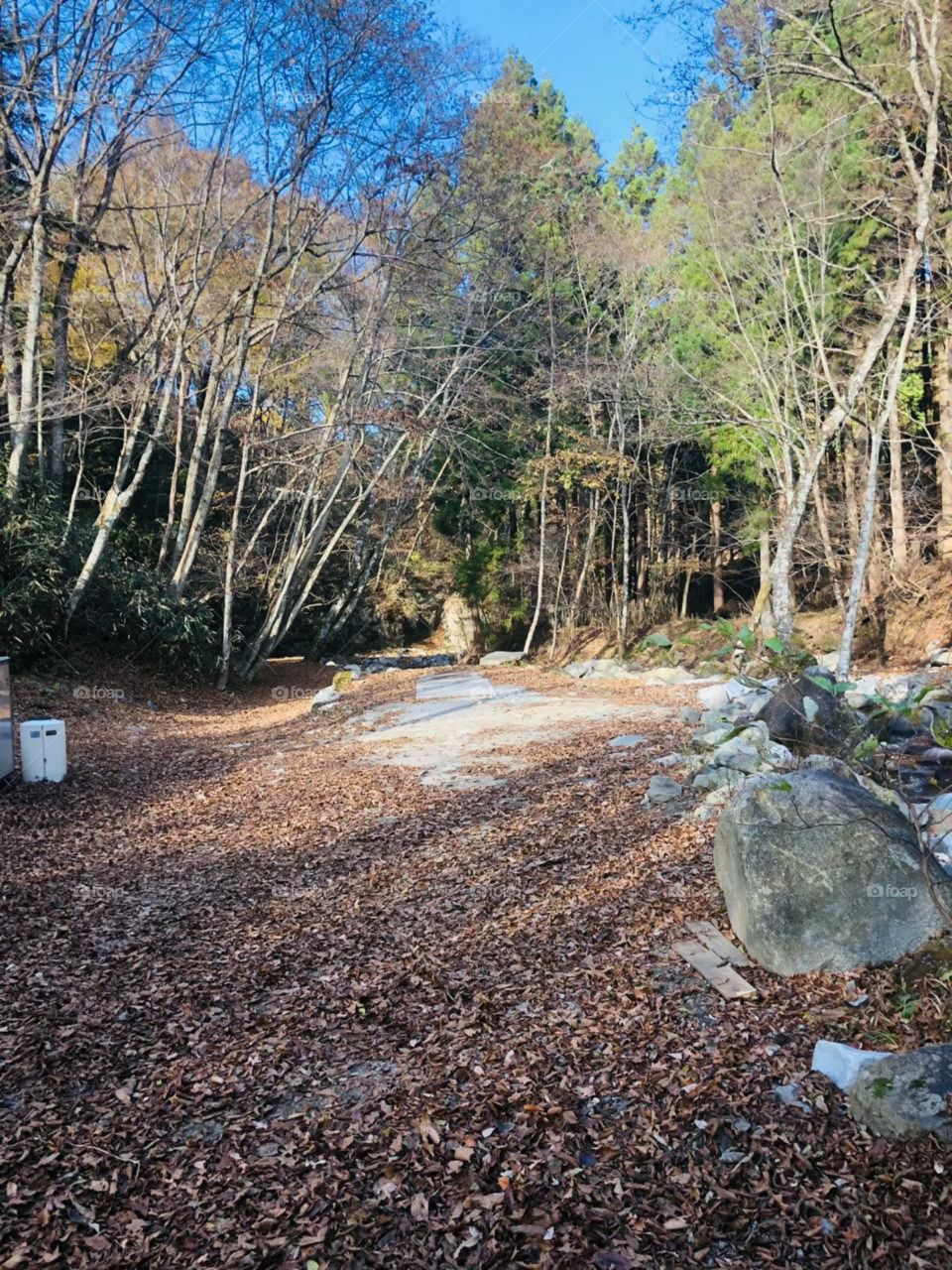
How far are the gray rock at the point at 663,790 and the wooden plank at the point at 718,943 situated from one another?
1.60m

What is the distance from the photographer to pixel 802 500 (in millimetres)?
8703

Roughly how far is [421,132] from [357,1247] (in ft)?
42.0

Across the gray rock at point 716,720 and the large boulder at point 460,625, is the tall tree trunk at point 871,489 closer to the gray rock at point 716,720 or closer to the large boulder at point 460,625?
the gray rock at point 716,720

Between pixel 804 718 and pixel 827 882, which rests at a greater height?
pixel 804 718

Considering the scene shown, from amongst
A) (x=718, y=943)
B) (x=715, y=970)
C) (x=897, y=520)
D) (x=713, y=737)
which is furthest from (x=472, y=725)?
(x=897, y=520)

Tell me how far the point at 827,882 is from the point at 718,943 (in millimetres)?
490

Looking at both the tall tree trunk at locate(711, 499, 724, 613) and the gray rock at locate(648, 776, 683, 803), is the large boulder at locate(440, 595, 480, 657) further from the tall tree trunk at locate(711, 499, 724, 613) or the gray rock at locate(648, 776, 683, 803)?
the gray rock at locate(648, 776, 683, 803)

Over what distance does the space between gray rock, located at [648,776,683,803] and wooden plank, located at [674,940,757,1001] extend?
174cm

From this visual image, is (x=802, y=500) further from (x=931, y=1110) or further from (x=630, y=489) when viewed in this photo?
(x=630, y=489)

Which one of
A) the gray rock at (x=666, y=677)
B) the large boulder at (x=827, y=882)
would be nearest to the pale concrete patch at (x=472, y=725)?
the gray rock at (x=666, y=677)

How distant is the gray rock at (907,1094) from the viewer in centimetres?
202

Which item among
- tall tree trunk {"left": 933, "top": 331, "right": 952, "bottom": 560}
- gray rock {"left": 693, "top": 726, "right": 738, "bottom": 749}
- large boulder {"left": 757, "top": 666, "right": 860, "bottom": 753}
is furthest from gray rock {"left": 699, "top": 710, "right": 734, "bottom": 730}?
tall tree trunk {"left": 933, "top": 331, "right": 952, "bottom": 560}

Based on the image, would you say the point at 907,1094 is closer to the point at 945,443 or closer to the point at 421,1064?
the point at 421,1064

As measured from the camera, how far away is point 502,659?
16.2 m
